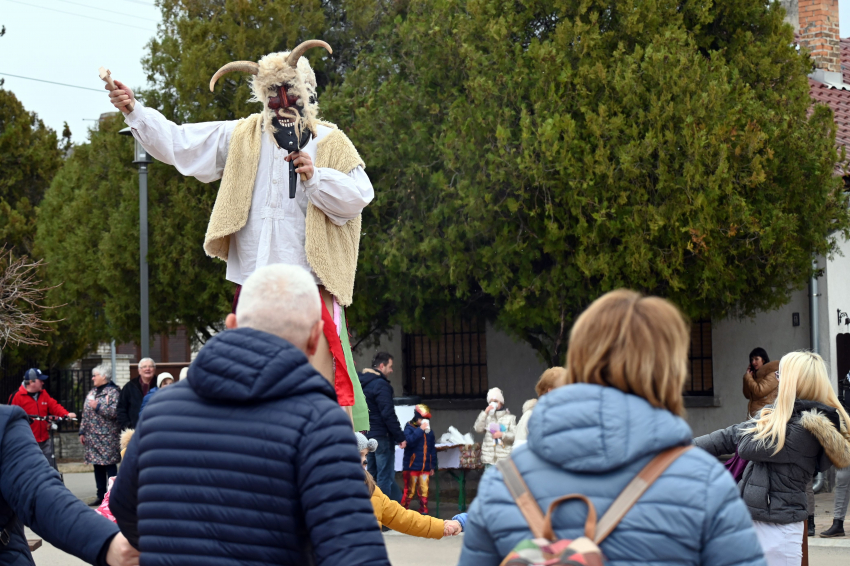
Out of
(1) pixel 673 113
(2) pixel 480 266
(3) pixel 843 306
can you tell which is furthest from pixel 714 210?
(3) pixel 843 306

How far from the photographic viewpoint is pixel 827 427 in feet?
20.0

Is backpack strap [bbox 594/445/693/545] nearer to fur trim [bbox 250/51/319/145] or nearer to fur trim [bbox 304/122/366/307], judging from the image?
fur trim [bbox 304/122/366/307]

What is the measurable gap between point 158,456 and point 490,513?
875 millimetres

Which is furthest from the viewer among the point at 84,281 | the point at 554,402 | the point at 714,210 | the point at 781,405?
the point at 84,281

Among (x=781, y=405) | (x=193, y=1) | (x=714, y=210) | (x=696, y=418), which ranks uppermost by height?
(x=193, y=1)

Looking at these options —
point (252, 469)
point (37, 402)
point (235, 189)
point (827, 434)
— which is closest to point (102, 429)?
point (37, 402)

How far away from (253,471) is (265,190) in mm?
2486

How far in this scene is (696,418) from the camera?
628 inches

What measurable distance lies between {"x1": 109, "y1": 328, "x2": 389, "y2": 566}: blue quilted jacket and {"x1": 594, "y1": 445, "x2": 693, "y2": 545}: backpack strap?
1.92 ft

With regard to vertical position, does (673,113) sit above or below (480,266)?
above

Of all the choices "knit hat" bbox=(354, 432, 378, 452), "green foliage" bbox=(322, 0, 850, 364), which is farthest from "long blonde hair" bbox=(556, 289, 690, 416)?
"green foliage" bbox=(322, 0, 850, 364)

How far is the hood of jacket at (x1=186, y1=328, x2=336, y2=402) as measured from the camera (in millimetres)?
2617

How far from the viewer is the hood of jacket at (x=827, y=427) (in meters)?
6.09

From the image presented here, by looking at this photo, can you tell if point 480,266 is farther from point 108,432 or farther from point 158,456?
point 158,456
